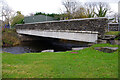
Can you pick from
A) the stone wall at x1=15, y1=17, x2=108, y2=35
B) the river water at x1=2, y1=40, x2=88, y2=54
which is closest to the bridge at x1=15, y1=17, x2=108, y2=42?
the stone wall at x1=15, y1=17, x2=108, y2=35

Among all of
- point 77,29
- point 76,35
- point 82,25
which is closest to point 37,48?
point 76,35

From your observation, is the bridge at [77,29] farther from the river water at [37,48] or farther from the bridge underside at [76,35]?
the river water at [37,48]

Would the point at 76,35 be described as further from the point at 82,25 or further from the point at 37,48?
the point at 37,48

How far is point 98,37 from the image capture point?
13547 mm

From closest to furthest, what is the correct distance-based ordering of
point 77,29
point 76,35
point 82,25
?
point 82,25 → point 77,29 → point 76,35

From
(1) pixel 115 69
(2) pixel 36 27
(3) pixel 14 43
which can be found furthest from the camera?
(3) pixel 14 43

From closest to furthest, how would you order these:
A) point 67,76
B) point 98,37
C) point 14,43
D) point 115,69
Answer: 1. point 67,76
2. point 115,69
3. point 98,37
4. point 14,43

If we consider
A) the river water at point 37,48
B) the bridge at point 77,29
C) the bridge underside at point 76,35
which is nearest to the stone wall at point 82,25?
the bridge at point 77,29

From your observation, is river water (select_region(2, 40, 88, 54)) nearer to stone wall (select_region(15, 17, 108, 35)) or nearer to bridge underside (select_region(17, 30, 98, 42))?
bridge underside (select_region(17, 30, 98, 42))

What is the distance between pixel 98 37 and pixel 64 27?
222 inches

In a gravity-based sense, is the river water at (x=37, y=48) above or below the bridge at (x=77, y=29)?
below

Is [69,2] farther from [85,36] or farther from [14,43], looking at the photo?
[85,36]

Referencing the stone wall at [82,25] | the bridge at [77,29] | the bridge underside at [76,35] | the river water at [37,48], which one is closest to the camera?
the stone wall at [82,25]

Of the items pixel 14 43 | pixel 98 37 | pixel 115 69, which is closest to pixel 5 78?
pixel 115 69
